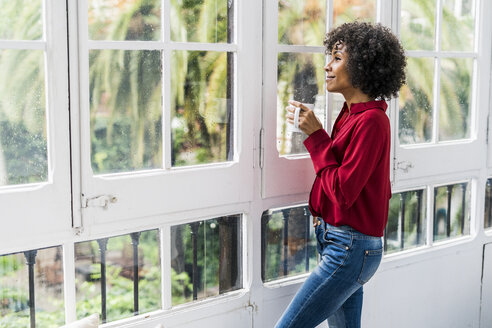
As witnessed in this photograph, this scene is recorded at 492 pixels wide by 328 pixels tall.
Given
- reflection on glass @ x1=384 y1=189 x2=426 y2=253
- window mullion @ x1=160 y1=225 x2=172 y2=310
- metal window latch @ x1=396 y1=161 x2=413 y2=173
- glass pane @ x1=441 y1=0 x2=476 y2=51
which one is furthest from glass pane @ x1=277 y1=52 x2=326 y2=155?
glass pane @ x1=441 y1=0 x2=476 y2=51

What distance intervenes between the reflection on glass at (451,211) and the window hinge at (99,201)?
1.78 m

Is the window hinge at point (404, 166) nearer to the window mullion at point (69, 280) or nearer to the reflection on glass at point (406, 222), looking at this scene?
the reflection on glass at point (406, 222)

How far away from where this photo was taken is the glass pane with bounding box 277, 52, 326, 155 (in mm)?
2537

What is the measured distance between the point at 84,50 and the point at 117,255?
0.71 meters

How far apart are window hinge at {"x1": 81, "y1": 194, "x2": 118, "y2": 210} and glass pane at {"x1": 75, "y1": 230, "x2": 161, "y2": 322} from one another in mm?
146

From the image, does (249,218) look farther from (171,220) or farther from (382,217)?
(382,217)

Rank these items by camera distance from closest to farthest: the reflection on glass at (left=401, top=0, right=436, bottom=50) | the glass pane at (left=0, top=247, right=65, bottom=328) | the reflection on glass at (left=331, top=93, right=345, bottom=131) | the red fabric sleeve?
1. the glass pane at (left=0, top=247, right=65, bottom=328)
2. the red fabric sleeve
3. the reflection on glass at (left=331, top=93, right=345, bottom=131)
4. the reflection on glass at (left=401, top=0, right=436, bottom=50)

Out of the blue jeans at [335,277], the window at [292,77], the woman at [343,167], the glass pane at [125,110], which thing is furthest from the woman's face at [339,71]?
the glass pane at [125,110]

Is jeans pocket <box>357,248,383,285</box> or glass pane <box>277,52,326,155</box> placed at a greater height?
glass pane <box>277,52,326,155</box>

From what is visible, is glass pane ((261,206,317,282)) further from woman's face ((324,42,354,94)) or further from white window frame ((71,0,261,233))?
woman's face ((324,42,354,94))

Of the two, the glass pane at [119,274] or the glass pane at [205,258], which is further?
the glass pane at [205,258]

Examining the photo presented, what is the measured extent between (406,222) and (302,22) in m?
1.16

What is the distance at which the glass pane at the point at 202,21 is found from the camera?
2.22 meters

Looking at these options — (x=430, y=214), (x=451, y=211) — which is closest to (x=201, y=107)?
(x=430, y=214)
